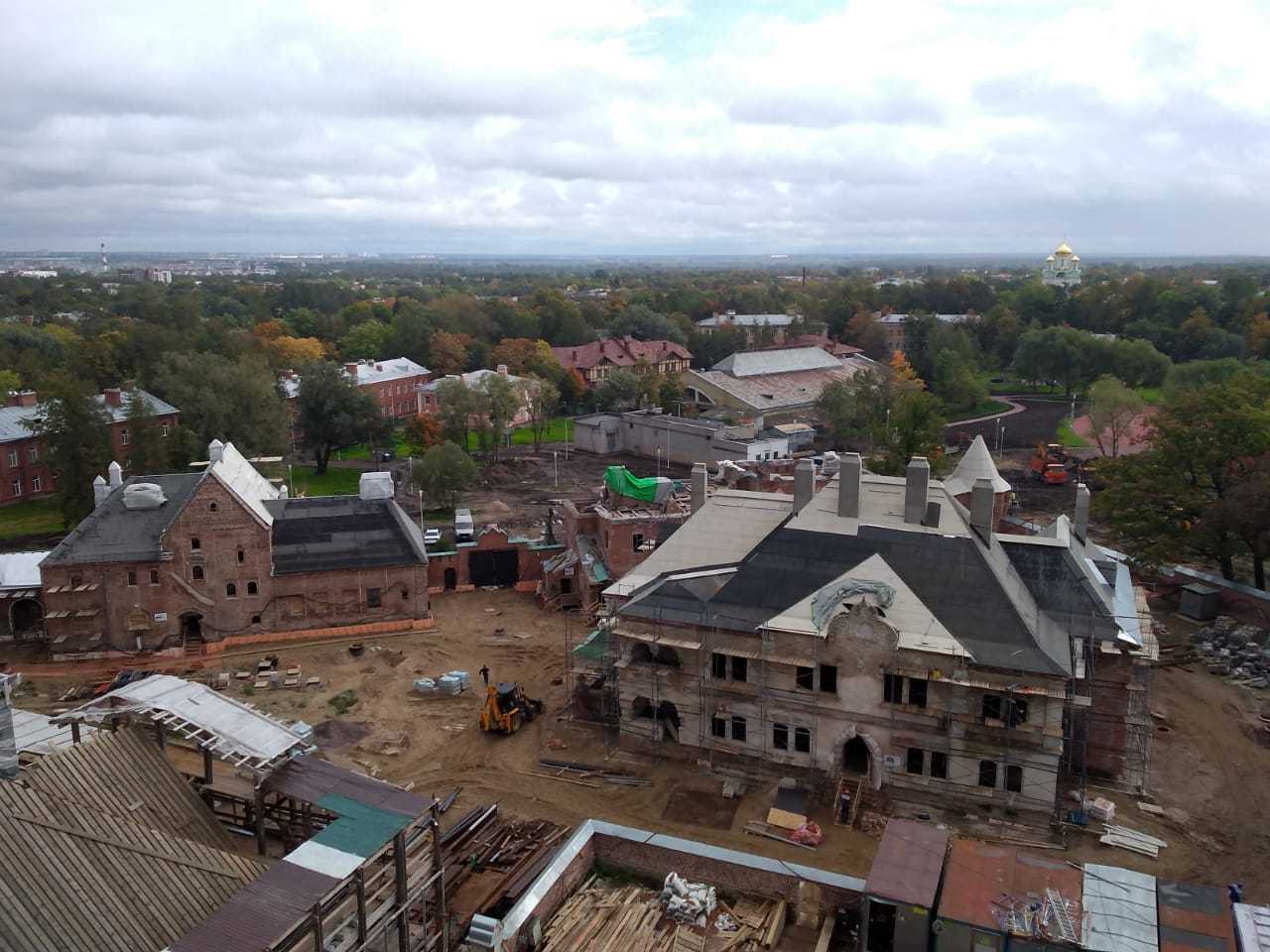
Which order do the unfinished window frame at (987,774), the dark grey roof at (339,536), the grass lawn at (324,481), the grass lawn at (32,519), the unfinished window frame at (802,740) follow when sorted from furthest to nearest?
the grass lawn at (324,481), the grass lawn at (32,519), the dark grey roof at (339,536), the unfinished window frame at (802,740), the unfinished window frame at (987,774)

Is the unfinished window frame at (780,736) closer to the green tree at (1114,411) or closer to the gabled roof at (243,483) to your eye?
the gabled roof at (243,483)

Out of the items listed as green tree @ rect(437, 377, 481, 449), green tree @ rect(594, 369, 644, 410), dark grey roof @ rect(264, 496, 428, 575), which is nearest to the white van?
dark grey roof @ rect(264, 496, 428, 575)

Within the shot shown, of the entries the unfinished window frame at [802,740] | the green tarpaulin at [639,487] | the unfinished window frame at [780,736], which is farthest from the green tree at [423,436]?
the unfinished window frame at [802,740]

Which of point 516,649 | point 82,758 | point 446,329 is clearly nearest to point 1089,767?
point 516,649

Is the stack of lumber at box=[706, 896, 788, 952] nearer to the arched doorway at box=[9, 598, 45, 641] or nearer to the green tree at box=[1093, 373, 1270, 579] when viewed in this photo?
the green tree at box=[1093, 373, 1270, 579]

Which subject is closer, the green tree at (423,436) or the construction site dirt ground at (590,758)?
the construction site dirt ground at (590,758)

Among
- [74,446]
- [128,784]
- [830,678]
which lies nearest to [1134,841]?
[830,678]

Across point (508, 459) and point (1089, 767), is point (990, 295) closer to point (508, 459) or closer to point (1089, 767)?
point (508, 459)
